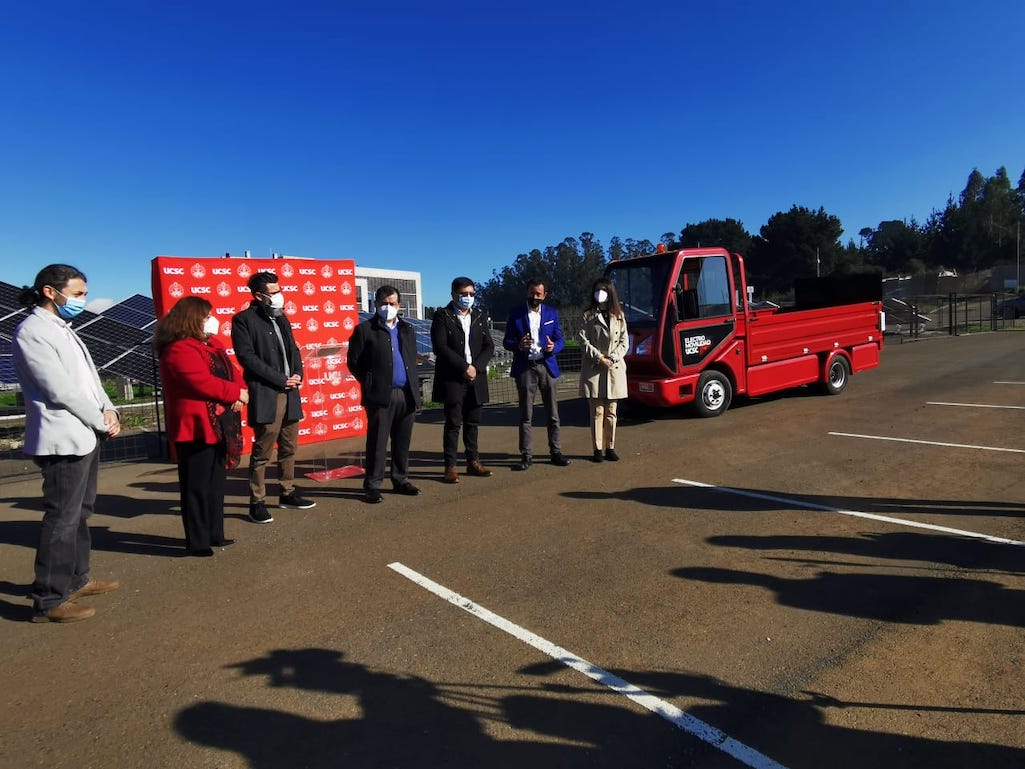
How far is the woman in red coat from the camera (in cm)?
453

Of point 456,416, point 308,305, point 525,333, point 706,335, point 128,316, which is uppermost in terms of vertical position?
point 128,316

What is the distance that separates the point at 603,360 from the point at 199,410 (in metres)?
4.34

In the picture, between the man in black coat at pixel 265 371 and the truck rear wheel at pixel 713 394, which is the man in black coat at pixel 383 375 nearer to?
the man in black coat at pixel 265 371

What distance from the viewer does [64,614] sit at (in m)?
3.83

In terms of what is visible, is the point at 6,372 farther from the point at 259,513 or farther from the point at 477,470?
the point at 477,470

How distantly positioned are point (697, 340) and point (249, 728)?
27.1 feet

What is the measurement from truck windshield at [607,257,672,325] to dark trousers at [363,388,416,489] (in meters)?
4.67

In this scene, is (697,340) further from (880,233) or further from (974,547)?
→ (880,233)

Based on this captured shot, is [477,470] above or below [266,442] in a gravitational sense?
below

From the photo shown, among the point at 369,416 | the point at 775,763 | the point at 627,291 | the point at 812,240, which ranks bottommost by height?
the point at 775,763

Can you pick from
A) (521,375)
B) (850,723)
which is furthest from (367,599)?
(521,375)

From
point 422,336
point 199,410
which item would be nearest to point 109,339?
point 422,336

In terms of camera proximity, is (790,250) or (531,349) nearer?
(531,349)

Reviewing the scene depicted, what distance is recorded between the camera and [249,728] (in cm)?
270
